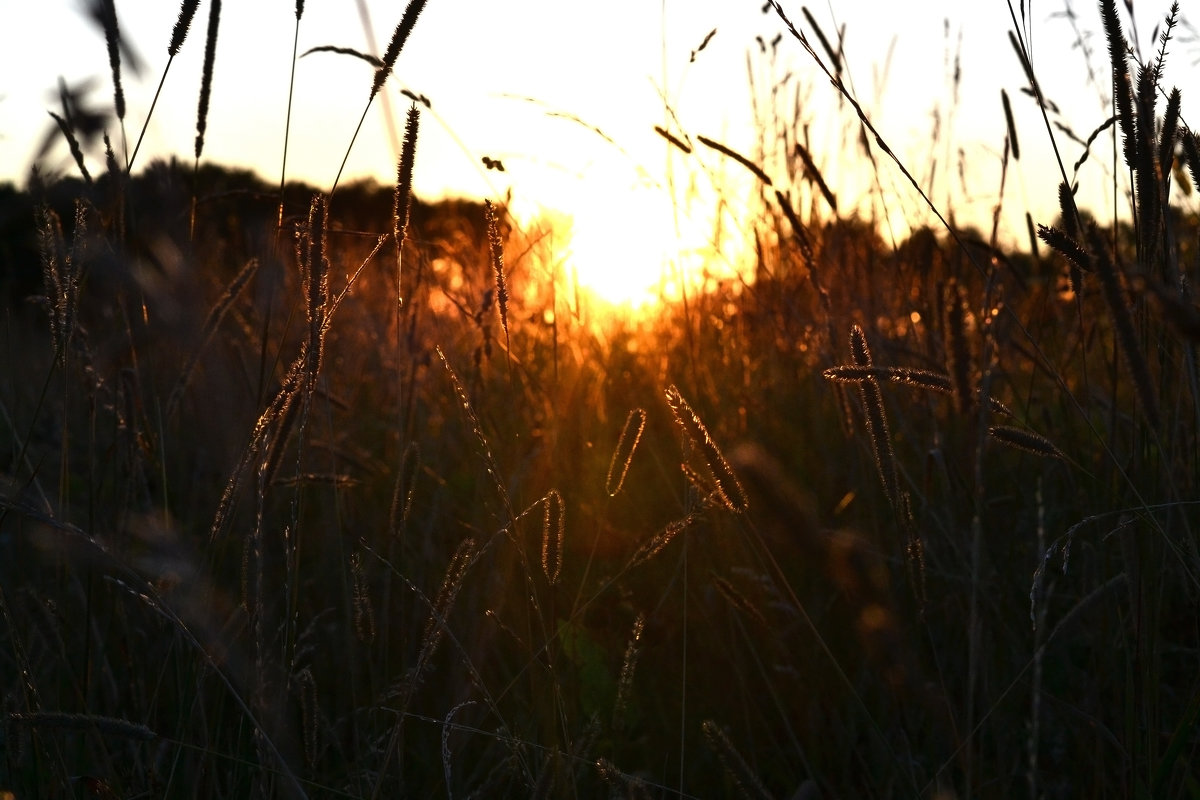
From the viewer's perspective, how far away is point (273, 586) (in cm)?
191

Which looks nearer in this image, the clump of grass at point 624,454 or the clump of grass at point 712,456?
the clump of grass at point 712,456

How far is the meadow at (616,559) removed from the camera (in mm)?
841

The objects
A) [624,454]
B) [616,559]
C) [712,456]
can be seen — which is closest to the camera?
[712,456]

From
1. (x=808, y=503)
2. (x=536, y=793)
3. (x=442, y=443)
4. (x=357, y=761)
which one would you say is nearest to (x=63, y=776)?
(x=357, y=761)

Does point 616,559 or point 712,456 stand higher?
point 712,456

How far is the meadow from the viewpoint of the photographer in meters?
0.84

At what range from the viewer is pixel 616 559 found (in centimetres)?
177

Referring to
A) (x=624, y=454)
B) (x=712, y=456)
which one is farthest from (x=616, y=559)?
(x=712, y=456)

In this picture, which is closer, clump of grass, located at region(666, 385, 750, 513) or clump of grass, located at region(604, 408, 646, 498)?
clump of grass, located at region(666, 385, 750, 513)

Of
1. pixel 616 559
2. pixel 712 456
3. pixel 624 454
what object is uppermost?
pixel 712 456

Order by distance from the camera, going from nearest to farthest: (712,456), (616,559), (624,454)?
(712,456), (616,559), (624,454)

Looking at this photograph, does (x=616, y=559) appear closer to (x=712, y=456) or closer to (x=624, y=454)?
(x=624, y=454)

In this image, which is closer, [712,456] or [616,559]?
[712,456]

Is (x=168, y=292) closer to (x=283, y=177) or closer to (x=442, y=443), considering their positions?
(x=283, y=177)
